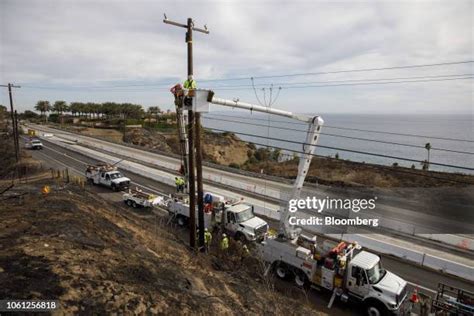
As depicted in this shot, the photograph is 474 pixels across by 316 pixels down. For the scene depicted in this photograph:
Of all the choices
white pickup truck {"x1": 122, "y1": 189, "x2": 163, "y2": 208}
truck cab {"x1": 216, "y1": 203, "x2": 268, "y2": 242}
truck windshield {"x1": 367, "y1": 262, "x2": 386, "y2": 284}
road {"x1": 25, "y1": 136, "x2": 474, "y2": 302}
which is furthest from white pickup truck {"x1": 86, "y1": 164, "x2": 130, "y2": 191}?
truck windshield {"x1": 367, "y1": 262, "x2": 386, "y2": 284}

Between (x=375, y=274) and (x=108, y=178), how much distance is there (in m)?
26.9

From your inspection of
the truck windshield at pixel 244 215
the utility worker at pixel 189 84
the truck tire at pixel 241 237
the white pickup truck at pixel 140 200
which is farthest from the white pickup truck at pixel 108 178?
the utility worker at pixel 189 84

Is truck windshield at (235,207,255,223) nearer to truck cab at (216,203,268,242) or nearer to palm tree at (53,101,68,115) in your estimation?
truck cab at (216,203,268,242)

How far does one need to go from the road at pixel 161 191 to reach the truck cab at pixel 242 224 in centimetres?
491

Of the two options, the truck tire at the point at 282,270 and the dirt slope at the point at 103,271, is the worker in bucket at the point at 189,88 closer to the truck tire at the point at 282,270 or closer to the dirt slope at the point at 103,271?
the dirt slope at the point at 103,271

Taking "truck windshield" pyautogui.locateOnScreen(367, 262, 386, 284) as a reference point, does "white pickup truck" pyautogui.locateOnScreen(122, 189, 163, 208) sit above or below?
below

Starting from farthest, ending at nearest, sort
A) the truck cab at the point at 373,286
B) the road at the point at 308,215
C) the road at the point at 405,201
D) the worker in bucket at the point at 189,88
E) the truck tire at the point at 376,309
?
the road at the point at 405,201 < the road at the point at 308,215 < the worker in bucket at the point at 189,88 < the truck tire at the point at 376,309 < the truck cab at the point at 373,286

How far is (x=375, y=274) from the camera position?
11414 mm

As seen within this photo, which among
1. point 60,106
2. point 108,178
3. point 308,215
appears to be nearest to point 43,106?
point 60,106

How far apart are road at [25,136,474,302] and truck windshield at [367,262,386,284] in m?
3.66

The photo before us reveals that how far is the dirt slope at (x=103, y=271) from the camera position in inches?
241

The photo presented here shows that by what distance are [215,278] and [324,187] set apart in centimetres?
2851

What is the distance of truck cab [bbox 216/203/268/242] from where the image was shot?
16.9 m

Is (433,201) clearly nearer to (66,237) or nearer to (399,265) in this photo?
(399,265)
